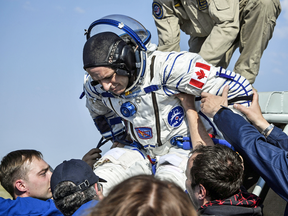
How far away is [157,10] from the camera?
9.84ft

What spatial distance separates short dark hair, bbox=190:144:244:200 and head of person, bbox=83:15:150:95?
2.85ft

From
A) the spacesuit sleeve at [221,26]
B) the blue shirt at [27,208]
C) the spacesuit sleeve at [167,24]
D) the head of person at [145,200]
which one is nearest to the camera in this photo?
the head of person at [145,200]

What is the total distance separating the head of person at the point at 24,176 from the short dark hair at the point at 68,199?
17.1 inches

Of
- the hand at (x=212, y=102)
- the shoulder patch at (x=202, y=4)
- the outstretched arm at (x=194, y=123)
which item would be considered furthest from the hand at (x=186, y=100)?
the shoulder patch at (x=202, y=4)

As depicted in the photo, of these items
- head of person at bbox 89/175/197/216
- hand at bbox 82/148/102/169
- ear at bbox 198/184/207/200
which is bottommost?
hand at bbox 82/148/102/169

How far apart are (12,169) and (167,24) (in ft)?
6.67

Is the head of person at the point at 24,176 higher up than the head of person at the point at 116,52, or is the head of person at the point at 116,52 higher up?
the head of person at the point at 116,52

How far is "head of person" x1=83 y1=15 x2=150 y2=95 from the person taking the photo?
74.7 inches

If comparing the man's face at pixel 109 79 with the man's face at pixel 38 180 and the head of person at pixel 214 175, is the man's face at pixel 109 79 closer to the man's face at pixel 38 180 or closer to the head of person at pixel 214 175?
the man's face at pixel 38 180

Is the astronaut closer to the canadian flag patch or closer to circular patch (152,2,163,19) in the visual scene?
the canadian flag patch

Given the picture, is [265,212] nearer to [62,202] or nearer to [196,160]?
[196,160]

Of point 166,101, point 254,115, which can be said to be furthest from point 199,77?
point 254,115

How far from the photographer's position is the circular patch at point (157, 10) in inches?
116

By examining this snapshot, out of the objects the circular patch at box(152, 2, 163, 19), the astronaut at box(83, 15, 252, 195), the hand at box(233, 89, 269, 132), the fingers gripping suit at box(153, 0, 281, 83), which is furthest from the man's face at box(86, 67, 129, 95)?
the circular patch at box(152, 2, 163, 19)
